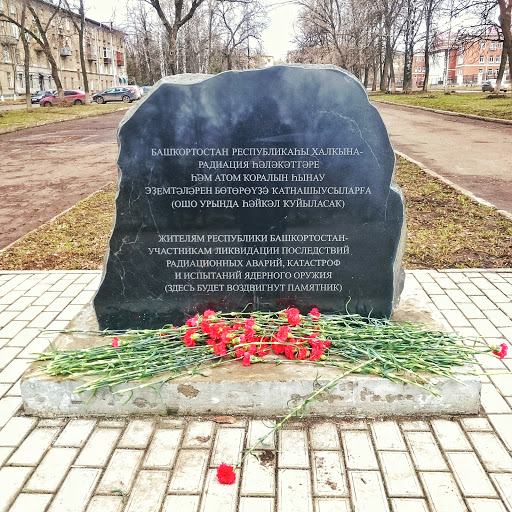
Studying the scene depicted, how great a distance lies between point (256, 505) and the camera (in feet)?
8.23

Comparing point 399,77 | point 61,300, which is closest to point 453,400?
point 61,300

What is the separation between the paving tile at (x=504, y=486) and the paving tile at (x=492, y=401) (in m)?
0.57

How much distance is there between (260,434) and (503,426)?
1388 mm

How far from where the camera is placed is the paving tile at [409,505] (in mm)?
2471

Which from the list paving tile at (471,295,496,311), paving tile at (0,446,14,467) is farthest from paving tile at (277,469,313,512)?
paving tile at (471,295,496,311)

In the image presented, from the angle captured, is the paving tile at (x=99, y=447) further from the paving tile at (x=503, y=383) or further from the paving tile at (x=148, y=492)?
the paving tile at (x=503, y=383)

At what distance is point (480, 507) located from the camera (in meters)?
2.48

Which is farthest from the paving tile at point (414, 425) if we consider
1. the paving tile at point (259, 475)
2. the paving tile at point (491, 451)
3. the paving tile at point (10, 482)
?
the paving tile at point (10, 482)

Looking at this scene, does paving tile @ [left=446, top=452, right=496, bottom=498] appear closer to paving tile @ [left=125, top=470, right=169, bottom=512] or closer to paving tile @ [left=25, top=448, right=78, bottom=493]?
paving tile @ [left=125, top=470, right=169, bottom=512]

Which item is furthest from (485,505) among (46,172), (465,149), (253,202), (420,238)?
(465,149)

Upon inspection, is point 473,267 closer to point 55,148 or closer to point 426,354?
point 426,354

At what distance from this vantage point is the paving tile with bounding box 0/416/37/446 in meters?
3.00

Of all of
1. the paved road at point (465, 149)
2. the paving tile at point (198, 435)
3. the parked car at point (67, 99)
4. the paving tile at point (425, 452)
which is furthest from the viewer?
the parked car at point (67, 99)

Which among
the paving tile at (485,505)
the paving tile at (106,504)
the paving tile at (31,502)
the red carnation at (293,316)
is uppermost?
the red carnation at (293,316)
